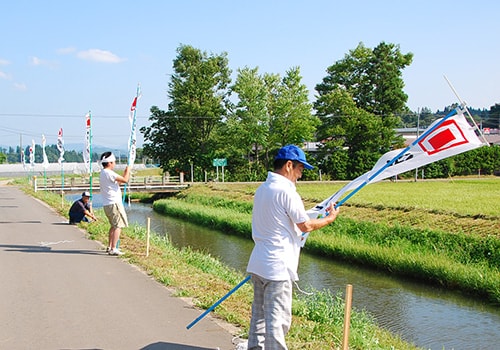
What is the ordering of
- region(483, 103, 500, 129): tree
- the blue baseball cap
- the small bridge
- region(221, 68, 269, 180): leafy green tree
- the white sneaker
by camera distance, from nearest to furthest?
the blue baseball cap
the white sneaker
the small bridge
region(221, 68, 269, 180): leafy green tree
region(483, 103, 500, 129): tree

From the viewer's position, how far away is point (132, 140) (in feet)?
43.2

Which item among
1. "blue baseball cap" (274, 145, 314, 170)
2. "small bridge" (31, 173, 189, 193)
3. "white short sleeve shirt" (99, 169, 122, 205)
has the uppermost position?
"blue baseball cap" (274, 145, 314, 170)

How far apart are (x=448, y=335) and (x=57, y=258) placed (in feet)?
22.9

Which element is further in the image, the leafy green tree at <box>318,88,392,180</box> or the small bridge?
the leafy green tree at <box>318,88,392,180</box>

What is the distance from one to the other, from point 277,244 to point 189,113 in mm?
44409

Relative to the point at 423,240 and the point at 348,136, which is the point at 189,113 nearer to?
the point at 348,136

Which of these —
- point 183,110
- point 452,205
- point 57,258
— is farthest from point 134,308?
point 183,110

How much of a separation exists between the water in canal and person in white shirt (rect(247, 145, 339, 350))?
14.5 feet

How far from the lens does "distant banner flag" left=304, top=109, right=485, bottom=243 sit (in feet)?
14.3

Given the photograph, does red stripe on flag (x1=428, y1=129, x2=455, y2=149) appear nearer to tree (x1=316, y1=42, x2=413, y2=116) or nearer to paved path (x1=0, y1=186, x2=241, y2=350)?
paved path (x1=0, y1=186, x2=241, y2=350)

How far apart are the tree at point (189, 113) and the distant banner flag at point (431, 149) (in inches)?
1699

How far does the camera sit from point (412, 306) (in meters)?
10.8

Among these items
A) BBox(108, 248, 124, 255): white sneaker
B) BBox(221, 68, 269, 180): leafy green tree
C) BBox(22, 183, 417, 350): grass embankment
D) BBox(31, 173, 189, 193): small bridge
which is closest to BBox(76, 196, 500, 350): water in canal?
BBox(22, 183, 417, 350): grass embankment

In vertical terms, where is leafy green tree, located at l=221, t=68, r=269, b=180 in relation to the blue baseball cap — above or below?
above
